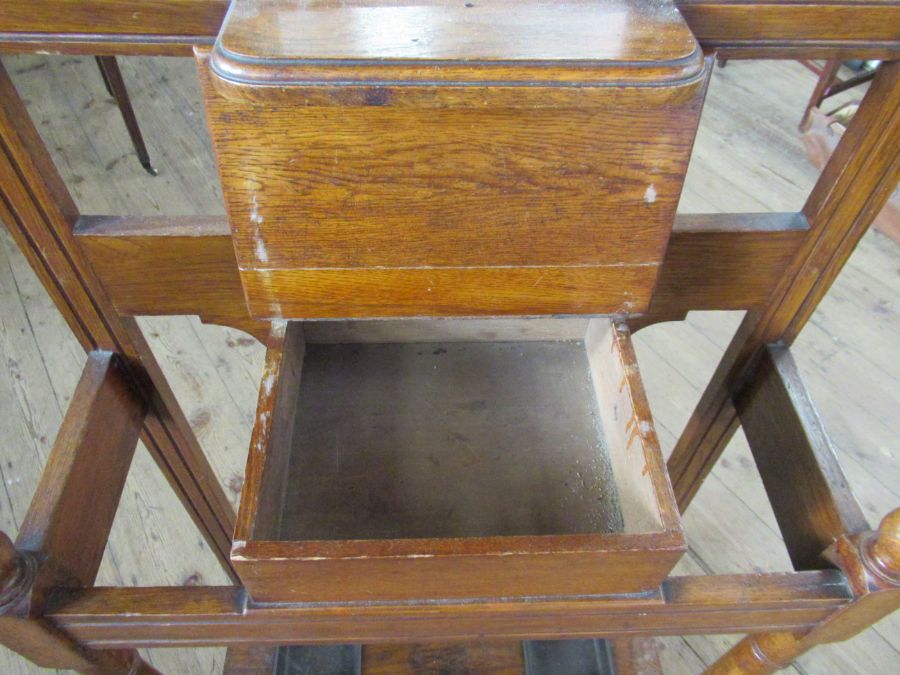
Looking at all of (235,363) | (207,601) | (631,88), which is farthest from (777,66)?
(207,601)

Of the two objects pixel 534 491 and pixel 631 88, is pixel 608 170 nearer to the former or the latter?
pixel 631 88

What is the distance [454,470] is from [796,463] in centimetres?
37

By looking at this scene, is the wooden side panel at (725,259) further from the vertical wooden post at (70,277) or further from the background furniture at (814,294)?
the vertical wooden post at (70,277)

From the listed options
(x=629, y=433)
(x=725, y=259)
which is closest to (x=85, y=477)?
(x=629, y=433)

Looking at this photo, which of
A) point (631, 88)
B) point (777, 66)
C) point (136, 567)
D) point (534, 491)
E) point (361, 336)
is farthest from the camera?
point (777, 66)

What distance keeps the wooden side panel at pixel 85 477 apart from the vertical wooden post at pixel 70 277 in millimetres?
25

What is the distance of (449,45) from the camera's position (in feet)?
1.53

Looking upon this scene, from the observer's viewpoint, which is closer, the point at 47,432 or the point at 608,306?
the point at 608,306

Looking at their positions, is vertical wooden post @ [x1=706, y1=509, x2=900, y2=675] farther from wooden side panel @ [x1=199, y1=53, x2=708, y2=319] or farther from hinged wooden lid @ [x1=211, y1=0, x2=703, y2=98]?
hinged wooden lid @ [x1=211, y1=0, x2=703, y2=98]

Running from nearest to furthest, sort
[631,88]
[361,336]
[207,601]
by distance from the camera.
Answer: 1. [631,88]
2. [207,601]
3. [361,336]

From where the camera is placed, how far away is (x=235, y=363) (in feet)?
5.48

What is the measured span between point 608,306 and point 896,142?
0.93 feet

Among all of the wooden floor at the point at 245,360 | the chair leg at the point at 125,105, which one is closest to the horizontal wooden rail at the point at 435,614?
the wooden floor at the point at 245,360

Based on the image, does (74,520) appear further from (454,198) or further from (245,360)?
(245,360)
